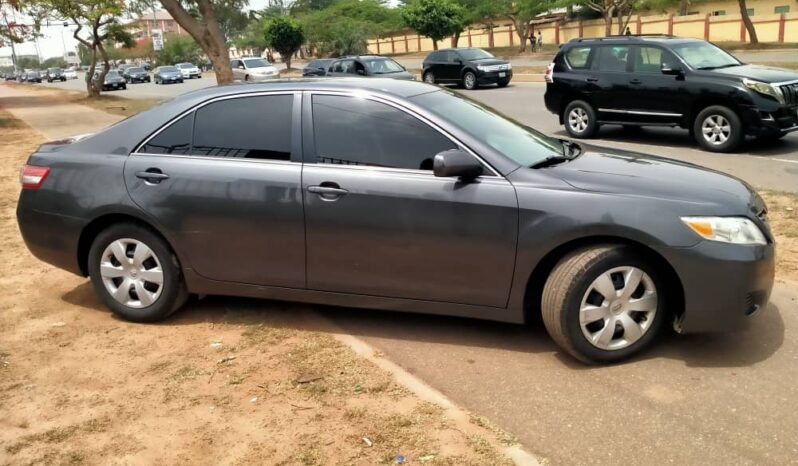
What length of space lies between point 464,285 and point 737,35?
1858 inches

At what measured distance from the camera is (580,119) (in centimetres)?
1233

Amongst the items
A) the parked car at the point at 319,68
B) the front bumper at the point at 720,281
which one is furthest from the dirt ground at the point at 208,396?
the parked car at the point at 319,68

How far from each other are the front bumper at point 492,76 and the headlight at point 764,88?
1505 cm

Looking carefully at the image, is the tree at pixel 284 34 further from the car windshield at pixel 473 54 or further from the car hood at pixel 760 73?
the car hood at pixel 760 73

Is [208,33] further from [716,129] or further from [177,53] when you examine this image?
[177,53]

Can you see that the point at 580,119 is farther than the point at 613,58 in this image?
Yes

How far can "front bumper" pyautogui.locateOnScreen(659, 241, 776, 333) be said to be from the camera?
11.9 ft

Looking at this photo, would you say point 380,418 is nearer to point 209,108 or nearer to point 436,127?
point 436,127

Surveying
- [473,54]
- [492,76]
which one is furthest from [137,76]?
[492,76]

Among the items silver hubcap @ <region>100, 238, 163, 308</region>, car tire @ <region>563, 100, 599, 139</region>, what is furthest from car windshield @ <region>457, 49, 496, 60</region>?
silver hubcap @ <region>100, 238, 163, 308</region>

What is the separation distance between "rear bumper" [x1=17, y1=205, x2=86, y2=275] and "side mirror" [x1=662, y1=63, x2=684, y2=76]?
913 cm

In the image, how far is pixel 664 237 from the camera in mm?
3662

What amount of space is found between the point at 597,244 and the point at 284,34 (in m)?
56.3

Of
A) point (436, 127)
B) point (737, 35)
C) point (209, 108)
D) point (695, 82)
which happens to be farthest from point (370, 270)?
point (737, 35)
